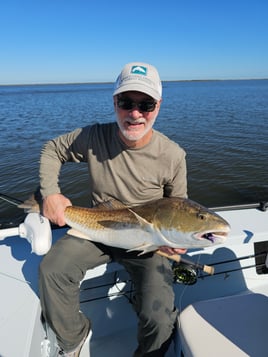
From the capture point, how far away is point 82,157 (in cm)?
306

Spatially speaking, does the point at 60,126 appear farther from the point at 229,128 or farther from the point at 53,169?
the point at 53,169

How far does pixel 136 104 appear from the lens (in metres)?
2.65

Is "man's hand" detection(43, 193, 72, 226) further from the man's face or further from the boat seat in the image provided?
the boat seat

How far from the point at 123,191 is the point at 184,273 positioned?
Result: 1.01m

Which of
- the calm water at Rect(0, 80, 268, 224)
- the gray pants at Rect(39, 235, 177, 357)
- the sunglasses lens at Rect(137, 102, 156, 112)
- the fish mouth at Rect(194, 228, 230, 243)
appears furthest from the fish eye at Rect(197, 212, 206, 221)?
the calm water at Rect(0, 80, 268, 224)

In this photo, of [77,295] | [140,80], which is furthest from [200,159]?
[77,295]

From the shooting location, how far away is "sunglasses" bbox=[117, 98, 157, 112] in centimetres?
264

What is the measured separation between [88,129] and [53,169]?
21.4 inches

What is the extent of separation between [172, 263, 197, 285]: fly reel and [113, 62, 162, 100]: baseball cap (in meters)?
1.61

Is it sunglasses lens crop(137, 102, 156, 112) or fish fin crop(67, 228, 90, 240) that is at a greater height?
sunglasses lens crop(137, 102, 156, 112)

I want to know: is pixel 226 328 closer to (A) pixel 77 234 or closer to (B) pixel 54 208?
(A) pixel 77 234

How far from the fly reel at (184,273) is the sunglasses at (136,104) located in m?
1.52

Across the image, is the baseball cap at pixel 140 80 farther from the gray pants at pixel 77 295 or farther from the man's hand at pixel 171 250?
the gray pants at pixel 77 295

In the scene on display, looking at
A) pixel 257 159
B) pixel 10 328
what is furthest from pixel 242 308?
pixel 257 159
